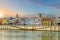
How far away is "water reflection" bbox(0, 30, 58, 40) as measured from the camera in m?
2.33

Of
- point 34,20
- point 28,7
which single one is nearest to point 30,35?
point 34,20

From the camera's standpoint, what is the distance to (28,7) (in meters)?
2.31

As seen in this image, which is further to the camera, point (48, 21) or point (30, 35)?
point (30, 35)

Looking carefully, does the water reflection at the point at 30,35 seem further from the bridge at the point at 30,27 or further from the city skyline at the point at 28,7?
the city skyline at the point at 28,7

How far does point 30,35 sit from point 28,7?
2.05 feet

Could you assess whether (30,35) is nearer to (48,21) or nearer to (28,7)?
(48,21)

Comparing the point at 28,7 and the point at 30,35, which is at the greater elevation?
the point at 28,7

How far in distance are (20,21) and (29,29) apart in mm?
261

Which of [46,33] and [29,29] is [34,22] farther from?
[46,33]

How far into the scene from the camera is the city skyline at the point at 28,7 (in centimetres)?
227

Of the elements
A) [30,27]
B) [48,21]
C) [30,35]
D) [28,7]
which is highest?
[28,7]

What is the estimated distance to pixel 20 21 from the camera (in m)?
2.32

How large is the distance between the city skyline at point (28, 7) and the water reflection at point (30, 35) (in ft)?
1.33

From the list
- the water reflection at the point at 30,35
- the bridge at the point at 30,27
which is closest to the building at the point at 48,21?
the bridge at the point at 30,27
